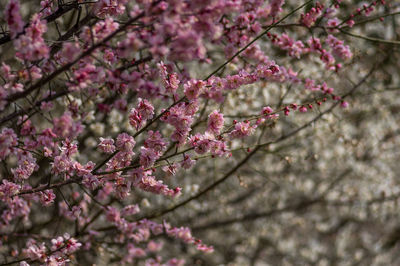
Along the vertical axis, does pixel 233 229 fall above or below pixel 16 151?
above

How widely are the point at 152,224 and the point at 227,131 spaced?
1.54 metres

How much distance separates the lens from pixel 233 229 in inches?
388

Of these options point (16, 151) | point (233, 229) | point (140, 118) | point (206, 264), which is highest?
point (233, 229)

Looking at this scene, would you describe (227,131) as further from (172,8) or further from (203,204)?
(203,204)

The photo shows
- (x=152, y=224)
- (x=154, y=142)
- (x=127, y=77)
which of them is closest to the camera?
(x=127, y=77)

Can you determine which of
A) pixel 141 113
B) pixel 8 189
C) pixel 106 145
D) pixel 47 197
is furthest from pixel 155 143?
pixel 8 189

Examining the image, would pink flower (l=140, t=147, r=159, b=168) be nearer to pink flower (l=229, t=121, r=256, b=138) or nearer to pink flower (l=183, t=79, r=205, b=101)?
pink flower (l=183, t=79, r=205, b=101)

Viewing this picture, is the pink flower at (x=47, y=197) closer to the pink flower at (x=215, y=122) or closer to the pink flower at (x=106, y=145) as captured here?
the pink flower at (x=106, y=145)

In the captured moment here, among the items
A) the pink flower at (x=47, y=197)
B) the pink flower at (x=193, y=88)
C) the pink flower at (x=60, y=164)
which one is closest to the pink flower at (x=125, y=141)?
the pink flower at (x=60, y=164)

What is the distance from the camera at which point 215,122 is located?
10.2ft

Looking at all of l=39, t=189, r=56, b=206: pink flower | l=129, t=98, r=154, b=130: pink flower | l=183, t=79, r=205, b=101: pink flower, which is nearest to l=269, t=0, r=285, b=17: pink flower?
l=183, t=79, r=205, b=101: pink flower

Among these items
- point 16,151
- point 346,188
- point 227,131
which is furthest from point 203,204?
point 16,151

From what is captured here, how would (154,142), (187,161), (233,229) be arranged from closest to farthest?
(154,142) < (187,161) < (233,229)

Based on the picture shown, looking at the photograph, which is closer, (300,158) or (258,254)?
(300,158)
